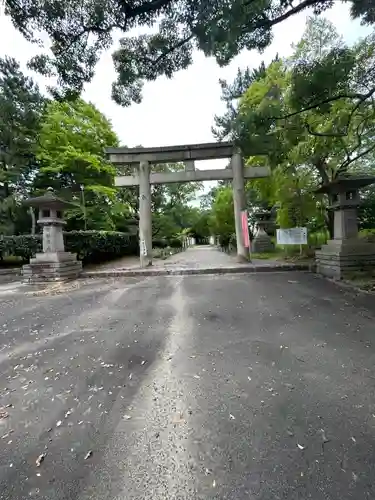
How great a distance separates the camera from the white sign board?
34.0 ft

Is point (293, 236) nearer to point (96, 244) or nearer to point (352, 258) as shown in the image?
point (352, 258)

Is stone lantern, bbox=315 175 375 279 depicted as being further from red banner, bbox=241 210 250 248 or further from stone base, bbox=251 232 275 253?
stone base, bbox=251 232 275 253

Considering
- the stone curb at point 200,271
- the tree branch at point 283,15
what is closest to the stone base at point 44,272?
the stone curb at point 200,271

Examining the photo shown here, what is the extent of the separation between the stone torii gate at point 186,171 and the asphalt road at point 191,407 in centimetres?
707

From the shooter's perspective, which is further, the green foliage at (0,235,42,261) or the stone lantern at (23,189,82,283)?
the green foliage at (0,235,42,261)

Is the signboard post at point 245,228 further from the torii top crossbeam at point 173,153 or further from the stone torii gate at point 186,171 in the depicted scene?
the torii top crossbeam at point 173,153

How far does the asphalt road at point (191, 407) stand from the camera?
1.38 meters

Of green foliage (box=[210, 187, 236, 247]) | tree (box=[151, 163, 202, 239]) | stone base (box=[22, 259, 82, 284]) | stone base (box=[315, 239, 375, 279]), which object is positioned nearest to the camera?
stone base (box=[315, 239, 375, 279])

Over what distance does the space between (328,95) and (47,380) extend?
658 centimetres

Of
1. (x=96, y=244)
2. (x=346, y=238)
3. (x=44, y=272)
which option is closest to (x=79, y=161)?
(x=96, y=244)

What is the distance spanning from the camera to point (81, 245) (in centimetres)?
1185

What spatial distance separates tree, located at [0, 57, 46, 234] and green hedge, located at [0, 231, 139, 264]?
2389 mm

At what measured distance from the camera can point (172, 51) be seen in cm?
540

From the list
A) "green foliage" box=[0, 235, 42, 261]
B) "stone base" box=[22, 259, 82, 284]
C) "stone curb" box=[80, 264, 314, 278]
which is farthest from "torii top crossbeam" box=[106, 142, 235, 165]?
"stone base" box=[22, 259, 82, 284]
